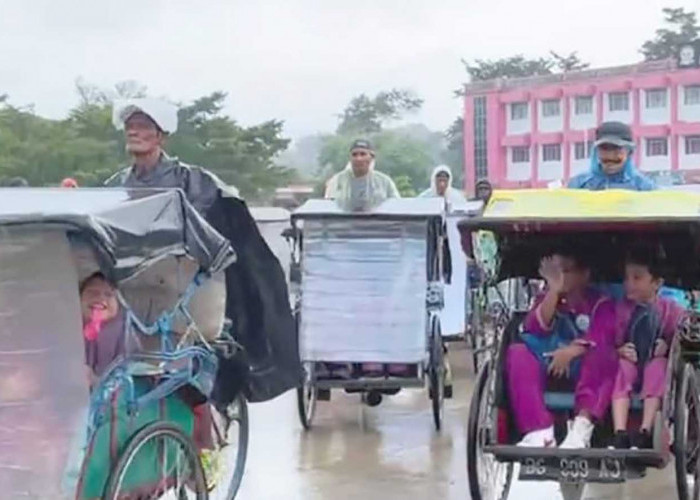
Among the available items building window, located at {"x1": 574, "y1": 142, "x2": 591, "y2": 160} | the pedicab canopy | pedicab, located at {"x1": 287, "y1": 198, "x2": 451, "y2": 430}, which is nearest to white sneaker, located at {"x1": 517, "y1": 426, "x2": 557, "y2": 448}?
the pedicab canopy

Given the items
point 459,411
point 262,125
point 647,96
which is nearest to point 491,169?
point 647,96

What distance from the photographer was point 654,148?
37688 mm

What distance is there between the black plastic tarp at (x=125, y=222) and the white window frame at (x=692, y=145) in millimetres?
34109

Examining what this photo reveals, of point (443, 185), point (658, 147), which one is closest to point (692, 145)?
point (658, 147)

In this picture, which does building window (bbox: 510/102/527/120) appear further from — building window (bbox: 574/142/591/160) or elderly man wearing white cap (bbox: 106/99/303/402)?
elderly man wearing white cap (bbox: 106/99/303/402)

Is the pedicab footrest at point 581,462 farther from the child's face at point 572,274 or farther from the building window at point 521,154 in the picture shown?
the building window at point 521,154

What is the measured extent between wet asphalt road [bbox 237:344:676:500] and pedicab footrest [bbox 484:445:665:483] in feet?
3.46

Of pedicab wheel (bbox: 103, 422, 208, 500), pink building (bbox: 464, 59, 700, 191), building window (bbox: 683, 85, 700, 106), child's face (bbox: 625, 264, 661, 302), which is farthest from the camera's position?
building window (bbox: 683, 85, 700, 106)

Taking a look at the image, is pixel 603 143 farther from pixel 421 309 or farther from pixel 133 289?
pixel 133 289

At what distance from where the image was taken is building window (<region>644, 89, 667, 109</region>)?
122 ft

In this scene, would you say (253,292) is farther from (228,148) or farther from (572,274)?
(228,148)

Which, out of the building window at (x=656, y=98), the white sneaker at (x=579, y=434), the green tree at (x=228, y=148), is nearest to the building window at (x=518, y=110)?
the building window at (x=656, y=98)

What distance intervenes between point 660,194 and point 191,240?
5.97ft

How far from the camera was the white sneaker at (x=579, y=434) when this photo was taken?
16.8 feet
